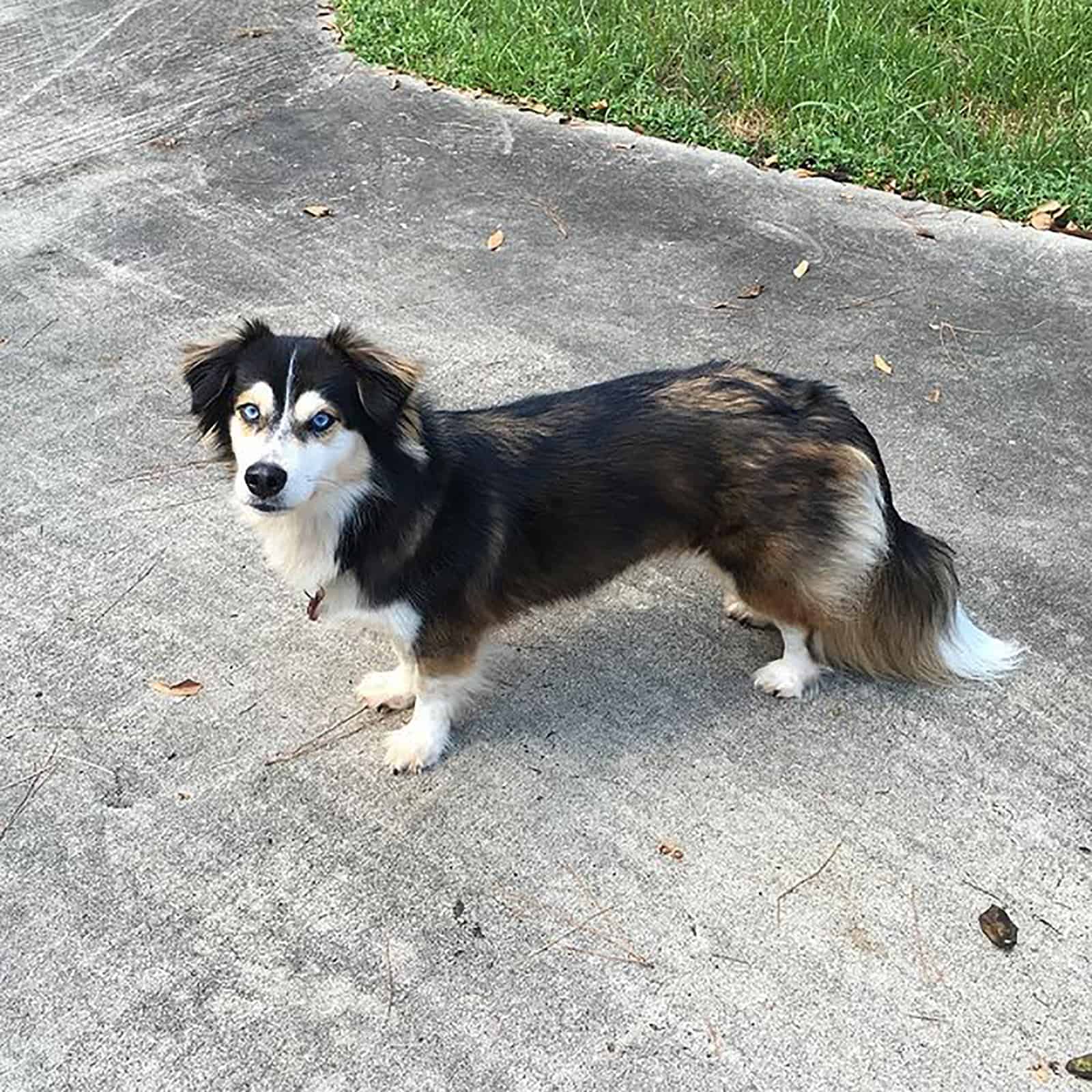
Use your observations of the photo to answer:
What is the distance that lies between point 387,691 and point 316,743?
241 millimetres

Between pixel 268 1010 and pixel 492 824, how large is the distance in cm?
70

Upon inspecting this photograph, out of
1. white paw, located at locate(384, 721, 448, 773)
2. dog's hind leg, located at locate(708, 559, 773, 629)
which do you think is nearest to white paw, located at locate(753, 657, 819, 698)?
dog's hind leg, located at locate(708, 559, 773, 629)

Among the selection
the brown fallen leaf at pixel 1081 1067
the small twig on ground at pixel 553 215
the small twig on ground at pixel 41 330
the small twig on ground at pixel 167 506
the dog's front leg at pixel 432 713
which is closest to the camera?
the brown fallen leaf at pixel 1081 1067

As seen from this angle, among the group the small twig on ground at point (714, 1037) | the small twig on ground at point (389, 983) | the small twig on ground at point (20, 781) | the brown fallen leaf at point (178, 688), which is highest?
the small twig on ground at point (714, 1037)

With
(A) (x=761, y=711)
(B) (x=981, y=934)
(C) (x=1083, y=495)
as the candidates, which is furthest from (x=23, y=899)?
(C) (x=1083, y=495)

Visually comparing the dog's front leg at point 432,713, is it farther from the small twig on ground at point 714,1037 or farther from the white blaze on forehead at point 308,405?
the small twig on ground at point 714,1037

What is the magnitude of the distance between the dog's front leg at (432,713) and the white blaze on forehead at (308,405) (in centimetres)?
79

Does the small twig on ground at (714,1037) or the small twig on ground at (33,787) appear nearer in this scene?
the small twig on ground at (714,1037)

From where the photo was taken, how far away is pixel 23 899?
2906mm

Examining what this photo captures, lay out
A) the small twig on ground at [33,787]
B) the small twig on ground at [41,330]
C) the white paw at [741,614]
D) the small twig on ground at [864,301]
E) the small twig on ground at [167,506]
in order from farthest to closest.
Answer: the small twig on ground at [864,301]
the small twig on ground at [41,330]
the small twig on ground at [167,506]
the white paw at [741,614]
the small twig on ground at [33,787]

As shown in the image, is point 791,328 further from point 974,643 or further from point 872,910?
point 872,910

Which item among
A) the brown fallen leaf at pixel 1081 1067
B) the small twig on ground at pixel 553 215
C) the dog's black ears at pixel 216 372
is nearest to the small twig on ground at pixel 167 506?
the dog's black ears at pixel 216 372

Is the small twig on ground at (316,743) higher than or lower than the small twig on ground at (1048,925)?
lower

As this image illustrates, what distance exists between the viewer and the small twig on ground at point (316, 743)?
3.27 m
